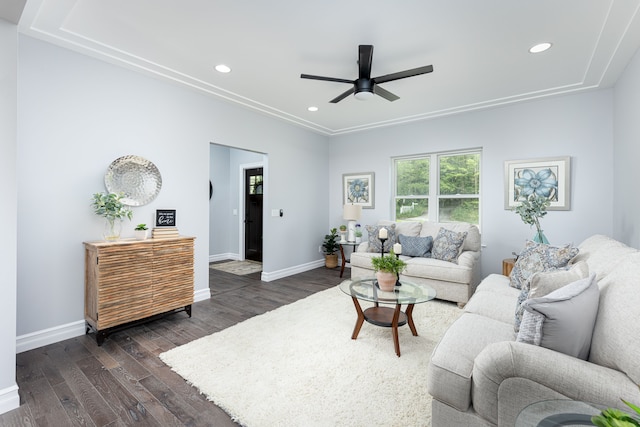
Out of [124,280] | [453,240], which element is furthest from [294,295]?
[453,240]

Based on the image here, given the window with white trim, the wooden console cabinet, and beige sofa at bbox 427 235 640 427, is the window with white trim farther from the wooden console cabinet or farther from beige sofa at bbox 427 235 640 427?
the wooden console cabinet

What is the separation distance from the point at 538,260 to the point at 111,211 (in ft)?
13.2

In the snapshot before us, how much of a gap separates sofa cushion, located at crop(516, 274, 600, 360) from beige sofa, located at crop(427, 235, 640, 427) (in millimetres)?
40

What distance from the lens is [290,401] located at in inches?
73.9

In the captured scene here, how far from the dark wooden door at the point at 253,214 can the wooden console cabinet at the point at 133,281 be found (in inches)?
119

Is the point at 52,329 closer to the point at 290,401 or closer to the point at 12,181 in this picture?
the point at 12,181

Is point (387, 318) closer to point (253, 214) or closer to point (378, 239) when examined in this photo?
point (378, 239)

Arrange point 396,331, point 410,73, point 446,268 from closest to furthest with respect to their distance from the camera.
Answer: point 396,331 < point 410,73 < point 446,268

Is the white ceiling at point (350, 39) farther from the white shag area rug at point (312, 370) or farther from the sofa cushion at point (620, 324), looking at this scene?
the white shag area rug at point (312, 370)

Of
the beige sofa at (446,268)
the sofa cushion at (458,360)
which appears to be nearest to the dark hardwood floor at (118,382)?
the sofa cushion at (458,360)

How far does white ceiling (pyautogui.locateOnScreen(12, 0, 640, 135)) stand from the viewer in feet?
7.26

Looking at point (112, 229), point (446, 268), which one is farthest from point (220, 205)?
point (446, 268)

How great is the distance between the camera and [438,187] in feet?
16.5

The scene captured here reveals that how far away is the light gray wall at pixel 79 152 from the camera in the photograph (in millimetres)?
2557
